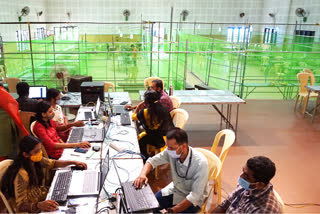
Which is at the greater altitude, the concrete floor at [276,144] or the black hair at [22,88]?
the black hair at [22,88]

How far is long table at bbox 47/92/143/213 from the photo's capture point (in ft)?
7.09

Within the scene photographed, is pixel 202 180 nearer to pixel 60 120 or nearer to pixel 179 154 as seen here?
pixel 179 154

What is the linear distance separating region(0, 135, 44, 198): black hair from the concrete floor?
171cm

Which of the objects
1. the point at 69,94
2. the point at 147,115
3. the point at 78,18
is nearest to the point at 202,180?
the point at 147,115

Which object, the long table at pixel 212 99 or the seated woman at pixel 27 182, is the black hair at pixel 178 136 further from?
the long table at pixel 212 99

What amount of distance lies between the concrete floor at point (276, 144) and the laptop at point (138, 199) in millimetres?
1492

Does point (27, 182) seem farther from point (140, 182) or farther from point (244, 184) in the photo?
point (244, 184)

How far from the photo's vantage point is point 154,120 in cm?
370

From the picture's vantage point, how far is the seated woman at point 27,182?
2.13 m

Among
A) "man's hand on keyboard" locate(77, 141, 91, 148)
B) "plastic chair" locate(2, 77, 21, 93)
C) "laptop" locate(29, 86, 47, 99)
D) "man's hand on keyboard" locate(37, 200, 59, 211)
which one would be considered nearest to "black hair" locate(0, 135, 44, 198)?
"man's hand on keyboard" locate(37, 200, 59, 211)

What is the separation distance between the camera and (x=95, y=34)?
15.1 m

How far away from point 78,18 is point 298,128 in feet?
39.4

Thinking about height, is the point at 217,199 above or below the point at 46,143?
below

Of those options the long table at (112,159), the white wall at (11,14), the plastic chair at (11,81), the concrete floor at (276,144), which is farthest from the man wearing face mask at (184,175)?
the white wall at (11,14)
